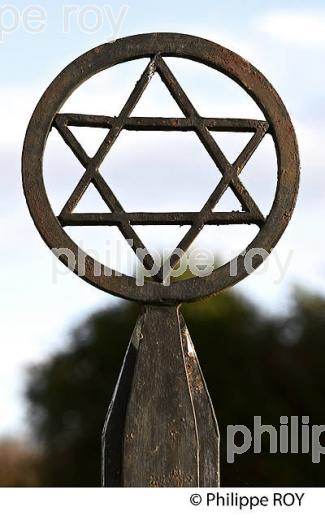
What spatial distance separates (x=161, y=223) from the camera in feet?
11.6

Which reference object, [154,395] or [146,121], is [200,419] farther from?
[146,121]

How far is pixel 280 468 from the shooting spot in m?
19.4

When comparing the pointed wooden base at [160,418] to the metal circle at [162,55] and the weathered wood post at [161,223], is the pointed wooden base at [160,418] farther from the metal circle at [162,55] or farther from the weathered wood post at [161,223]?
the metal circle at [162,55]

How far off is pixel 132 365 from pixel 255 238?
60cm

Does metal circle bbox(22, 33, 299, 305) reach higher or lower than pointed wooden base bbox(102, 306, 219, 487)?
higher

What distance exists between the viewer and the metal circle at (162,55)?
137 inches

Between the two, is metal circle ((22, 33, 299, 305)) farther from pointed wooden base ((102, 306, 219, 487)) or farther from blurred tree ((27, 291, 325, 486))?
blurred tree ((27, 291, 325, 486))

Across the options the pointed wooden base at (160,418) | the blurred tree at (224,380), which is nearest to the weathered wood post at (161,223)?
the pointed wooden base at (160,418)

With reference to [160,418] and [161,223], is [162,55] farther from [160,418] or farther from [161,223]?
[160,418]

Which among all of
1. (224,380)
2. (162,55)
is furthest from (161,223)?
(224,380)

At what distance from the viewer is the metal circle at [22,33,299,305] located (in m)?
3.49

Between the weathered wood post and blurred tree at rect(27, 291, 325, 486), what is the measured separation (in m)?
15.6

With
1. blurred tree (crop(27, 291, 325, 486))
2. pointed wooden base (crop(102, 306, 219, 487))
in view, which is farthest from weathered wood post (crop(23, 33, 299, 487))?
blurred tree (crop(27, 291, 325, 486))
